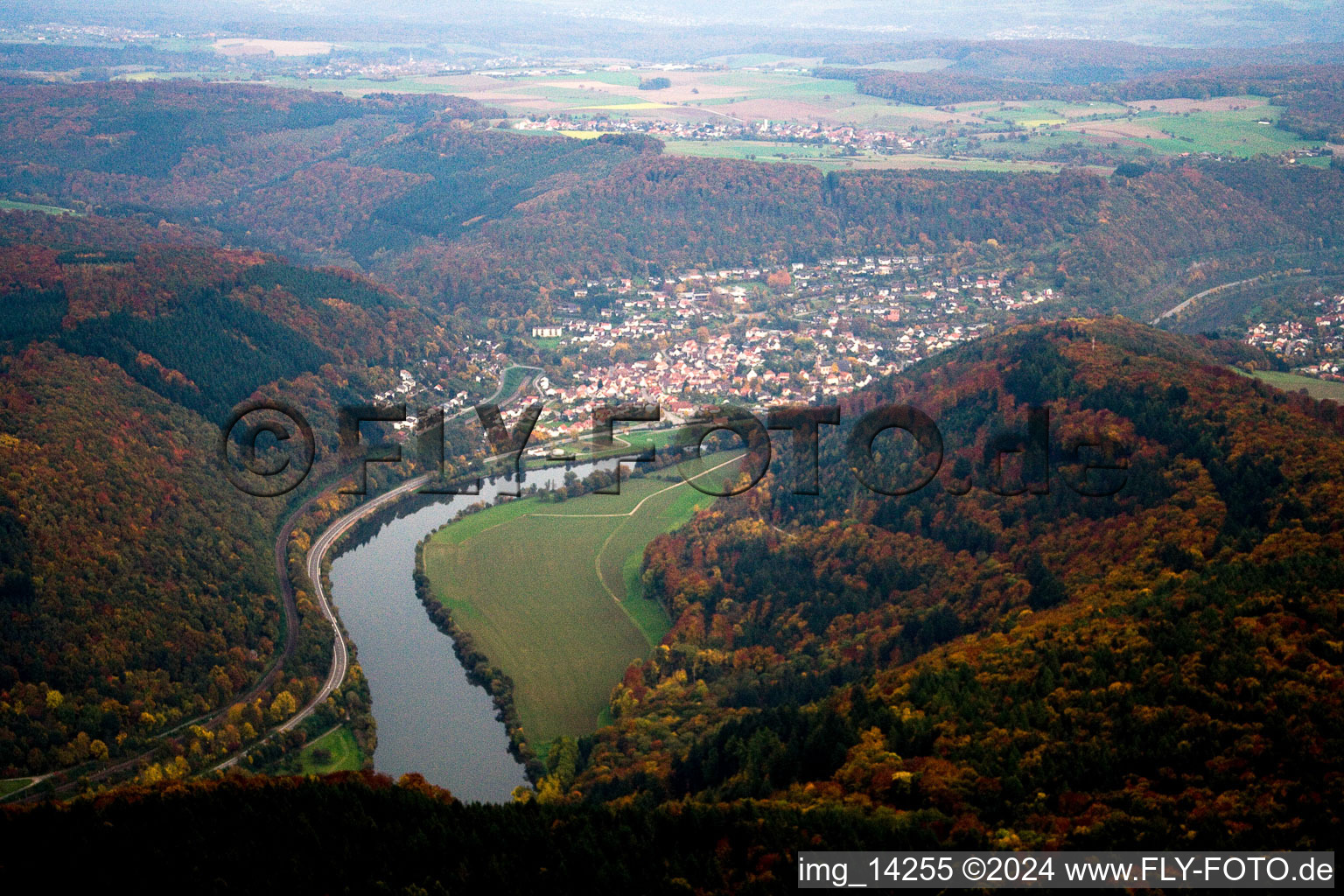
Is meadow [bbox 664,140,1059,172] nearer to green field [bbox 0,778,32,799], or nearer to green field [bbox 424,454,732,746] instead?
green field [bbox 424,454,732,746]

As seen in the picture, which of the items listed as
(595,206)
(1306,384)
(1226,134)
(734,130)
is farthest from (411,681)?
(734,130)

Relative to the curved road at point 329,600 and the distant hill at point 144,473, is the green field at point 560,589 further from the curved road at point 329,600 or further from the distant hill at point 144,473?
the distant hill at point 144,473

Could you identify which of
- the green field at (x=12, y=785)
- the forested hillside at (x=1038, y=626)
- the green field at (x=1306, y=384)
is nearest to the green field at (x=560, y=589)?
the forested hillside at (x=1038, y=626)

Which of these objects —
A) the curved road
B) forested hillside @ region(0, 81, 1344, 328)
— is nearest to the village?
forested hillside @ region(0, 81, 1344, 328)

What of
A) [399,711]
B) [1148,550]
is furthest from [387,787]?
[1148,550]

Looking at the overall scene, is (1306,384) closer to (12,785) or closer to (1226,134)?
(12,785)

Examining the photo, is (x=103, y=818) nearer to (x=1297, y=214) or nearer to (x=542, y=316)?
(x=542, y=316)
